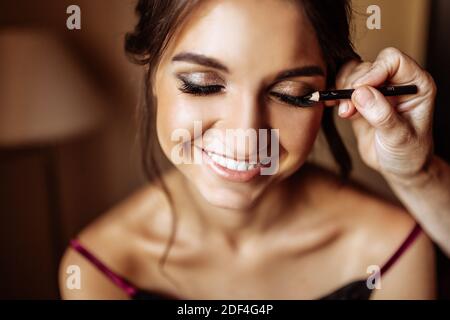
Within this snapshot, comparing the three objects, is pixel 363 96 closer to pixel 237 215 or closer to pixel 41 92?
pixel 237 215

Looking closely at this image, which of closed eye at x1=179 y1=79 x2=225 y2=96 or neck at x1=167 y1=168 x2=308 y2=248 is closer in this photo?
closed eye at x1=179 y1=79 x2=225 y2=96

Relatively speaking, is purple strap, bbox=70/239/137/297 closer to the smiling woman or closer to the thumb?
the smiling woman

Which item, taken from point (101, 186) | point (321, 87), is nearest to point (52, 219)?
point (101, 186)

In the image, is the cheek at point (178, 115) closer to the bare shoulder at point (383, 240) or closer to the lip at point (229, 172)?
the lip at point (229, 172)

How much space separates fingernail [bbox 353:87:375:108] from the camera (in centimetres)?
68

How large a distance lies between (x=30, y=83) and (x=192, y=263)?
0.37m

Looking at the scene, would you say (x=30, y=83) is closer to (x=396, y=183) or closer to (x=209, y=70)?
(x=209, y=70)

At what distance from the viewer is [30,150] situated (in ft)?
2.96

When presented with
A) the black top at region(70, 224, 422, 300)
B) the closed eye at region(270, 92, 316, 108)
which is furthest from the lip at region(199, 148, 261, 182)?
the black top at region(70, 224, 422, 300)

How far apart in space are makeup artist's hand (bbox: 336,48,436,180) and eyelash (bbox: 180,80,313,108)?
65 mm

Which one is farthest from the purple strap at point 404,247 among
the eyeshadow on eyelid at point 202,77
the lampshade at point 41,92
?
the lampshade at point 41,92

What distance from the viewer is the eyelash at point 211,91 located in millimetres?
673

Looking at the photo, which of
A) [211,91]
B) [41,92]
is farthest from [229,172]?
[41,92]

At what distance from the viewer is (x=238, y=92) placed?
0.66 meters
